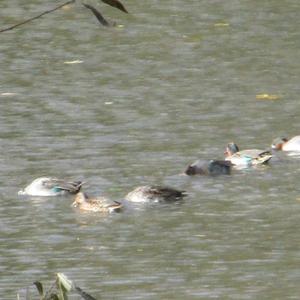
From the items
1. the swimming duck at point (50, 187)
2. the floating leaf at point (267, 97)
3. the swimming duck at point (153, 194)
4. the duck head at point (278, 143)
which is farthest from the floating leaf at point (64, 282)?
the floating leaf at point (267, 97)

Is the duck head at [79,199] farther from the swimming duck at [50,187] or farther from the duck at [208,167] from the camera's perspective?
the duck at [208,167]

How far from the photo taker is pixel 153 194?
9.24 metres

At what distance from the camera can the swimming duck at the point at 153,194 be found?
923 centimetres

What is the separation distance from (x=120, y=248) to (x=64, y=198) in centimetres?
160

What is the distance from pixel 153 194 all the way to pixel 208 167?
852 mm

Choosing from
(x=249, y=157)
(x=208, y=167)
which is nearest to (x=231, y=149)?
(x=249, y=157)

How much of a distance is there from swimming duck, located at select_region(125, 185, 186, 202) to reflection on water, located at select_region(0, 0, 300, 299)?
0.09m

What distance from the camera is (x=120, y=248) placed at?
8219mm

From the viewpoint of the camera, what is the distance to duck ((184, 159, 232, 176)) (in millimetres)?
9930

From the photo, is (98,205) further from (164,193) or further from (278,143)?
(278,143)

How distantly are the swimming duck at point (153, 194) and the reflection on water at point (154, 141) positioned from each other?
0.28ft

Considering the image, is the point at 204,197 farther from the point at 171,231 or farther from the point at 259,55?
the point at 259,55

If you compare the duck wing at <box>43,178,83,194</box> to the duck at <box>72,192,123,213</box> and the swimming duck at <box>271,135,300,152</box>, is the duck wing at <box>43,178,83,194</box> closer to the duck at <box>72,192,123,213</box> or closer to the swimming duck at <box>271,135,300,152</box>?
the duck at <box>72,192,123,213</box>

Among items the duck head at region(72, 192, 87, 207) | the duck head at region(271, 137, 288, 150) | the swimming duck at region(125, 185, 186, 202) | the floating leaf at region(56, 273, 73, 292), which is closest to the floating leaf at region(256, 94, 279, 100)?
the duck head at region(271, 137, 288, 150)
